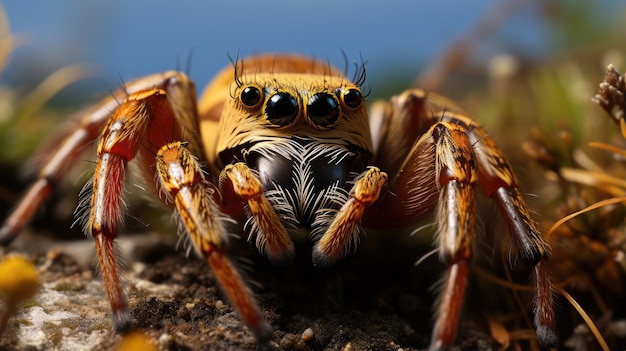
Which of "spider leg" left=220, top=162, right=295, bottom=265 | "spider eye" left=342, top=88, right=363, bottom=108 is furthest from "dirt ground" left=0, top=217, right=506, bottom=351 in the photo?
"spider eye" left=342, top=88, right=363, bottom=108

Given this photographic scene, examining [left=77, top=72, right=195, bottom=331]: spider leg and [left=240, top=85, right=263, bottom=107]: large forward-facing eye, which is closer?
[left=77, top=72, right=195, bottom=331]: spider leg

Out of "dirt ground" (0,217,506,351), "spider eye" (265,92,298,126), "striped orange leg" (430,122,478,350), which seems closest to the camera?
"striped orange leg" (430,122,478,350)

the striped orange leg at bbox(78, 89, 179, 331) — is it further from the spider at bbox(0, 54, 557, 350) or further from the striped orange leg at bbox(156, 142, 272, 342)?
the striped orange leg at bbox(156, 142, 272, 342)

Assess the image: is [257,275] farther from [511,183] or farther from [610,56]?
[610,56]

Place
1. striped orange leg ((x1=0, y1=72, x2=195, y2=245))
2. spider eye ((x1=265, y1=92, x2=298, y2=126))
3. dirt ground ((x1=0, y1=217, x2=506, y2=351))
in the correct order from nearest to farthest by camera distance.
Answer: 1. dirt ground ((x1=0, y1=217, x2=506, y2=351))
2. spider eye ((x1=265, y1=92, x2=298, y2=126))
3. striped orange leg ((x1=0, y1=72, x2=195, y2=245))

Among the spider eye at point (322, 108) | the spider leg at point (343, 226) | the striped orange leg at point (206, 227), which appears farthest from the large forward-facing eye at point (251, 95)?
the spider leg at point (343, 226)

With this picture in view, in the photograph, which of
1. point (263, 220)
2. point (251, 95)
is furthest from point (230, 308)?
point (251, 95)
